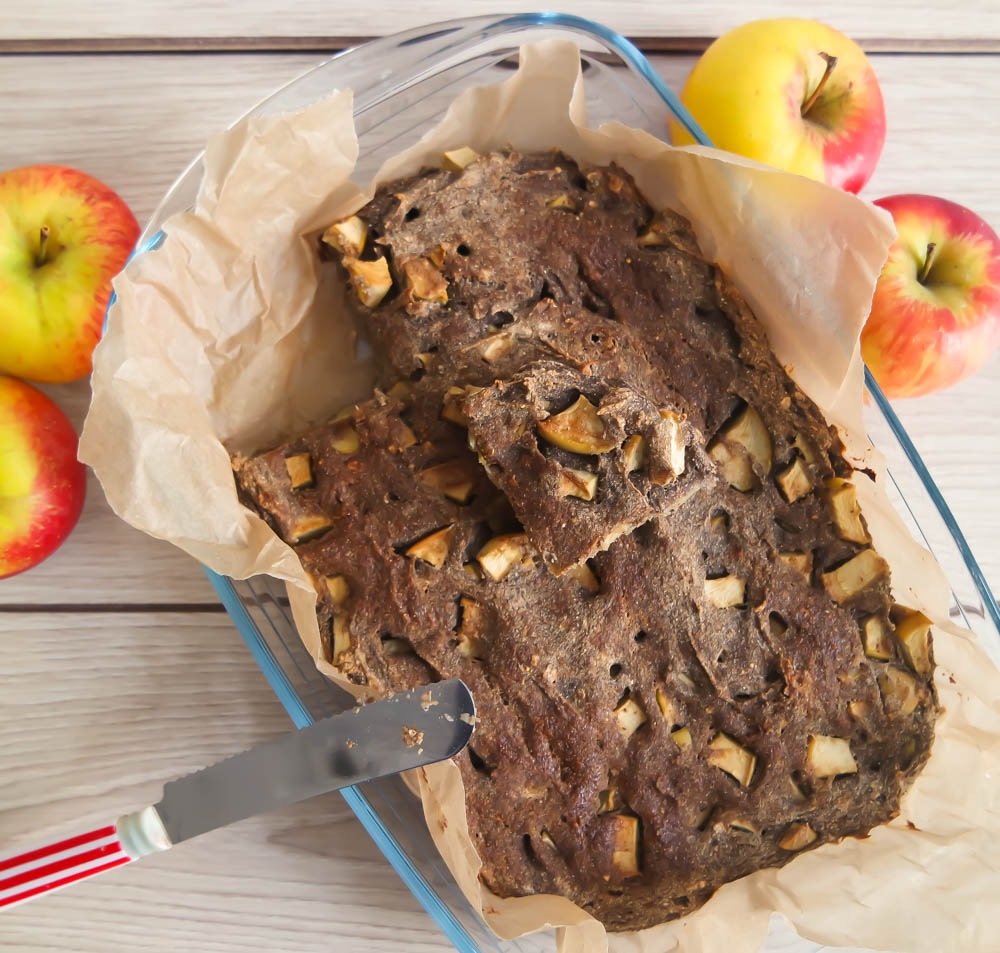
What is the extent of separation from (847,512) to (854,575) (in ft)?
0.26

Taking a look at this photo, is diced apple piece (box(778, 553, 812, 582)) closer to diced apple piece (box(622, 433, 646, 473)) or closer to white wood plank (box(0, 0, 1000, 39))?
diced apple piece (box(622, 433, 646, 473))

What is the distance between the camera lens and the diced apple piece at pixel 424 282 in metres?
1.03

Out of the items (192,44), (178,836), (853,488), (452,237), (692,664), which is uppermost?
(192,44)

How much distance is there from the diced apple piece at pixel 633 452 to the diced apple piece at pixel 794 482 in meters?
0.23

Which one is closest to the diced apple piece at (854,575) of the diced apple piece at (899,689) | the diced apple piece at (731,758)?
the diced apple piece at (899,689)

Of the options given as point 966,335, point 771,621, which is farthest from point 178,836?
point 966,335

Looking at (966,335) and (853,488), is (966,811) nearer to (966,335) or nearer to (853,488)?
(853,488)

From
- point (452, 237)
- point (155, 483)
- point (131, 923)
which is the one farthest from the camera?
point (131, 923)

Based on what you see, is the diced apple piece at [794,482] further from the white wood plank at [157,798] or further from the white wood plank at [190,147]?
the white wood plank at [157,798]

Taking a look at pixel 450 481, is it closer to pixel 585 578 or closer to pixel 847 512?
pixel 585 578

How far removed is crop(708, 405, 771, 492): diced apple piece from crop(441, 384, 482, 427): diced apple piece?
1.03 ft

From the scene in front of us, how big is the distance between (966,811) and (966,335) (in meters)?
0.64

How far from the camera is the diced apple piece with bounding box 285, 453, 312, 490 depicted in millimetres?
1022

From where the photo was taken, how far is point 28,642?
1205mm
